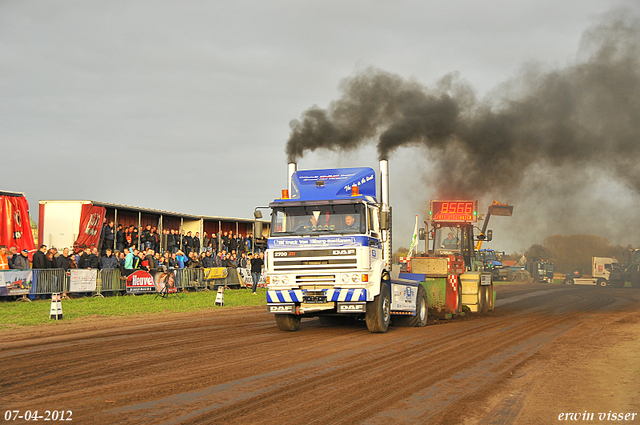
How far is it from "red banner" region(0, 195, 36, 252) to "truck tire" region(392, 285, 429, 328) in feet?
46.5

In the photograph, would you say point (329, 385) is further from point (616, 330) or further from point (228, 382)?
point (616, 330)

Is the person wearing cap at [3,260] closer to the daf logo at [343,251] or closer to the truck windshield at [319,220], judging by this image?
the truck windshield at [319,220]

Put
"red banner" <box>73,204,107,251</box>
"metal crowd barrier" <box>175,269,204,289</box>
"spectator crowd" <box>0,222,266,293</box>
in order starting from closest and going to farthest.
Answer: "spectator crowd" <box>0,222,266,293</box> → "red banner" <box>73,204,107,251</box> → "metal crowd barrier" <box>175,269,204,289</box>

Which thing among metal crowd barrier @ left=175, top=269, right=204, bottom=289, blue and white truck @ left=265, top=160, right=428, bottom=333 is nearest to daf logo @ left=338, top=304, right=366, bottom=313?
blue and white truck @ left=265, top=160, right=428, bottom=333

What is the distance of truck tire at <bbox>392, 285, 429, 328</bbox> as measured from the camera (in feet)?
47.7

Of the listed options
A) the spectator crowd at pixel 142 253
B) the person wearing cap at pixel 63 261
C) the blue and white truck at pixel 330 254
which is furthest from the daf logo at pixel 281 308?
the person wearing cap at pixel 63 261

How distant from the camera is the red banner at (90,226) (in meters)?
21.9

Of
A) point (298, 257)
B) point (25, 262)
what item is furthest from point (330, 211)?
point (25, 262)

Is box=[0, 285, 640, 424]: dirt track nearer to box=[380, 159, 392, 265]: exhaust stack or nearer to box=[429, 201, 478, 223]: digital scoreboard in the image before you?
box=[380, 159, 392, 265]: exhaust stack

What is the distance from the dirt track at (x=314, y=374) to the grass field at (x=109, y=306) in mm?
1620

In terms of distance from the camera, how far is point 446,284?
16719 mm

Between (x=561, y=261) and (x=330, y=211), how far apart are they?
80.4 meters

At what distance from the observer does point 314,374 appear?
7.75 m

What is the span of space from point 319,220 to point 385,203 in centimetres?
195
